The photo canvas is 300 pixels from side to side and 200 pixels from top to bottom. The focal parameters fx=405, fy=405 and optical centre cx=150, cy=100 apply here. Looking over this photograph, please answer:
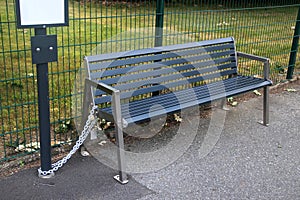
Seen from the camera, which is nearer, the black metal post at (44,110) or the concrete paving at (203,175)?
the black metal post at (44,110)

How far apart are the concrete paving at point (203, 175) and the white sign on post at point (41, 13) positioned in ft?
4.29

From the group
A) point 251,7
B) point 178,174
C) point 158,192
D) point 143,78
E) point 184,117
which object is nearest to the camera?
point 158,192

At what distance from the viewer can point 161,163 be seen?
3.81 metres

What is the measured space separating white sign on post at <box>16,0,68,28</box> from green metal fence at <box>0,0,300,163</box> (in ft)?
1.37

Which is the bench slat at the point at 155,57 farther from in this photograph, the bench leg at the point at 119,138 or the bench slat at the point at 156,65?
the bench leg at the point at 119,138

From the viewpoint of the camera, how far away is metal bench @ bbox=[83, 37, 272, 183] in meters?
3.56

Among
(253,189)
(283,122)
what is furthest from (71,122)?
(283,122)

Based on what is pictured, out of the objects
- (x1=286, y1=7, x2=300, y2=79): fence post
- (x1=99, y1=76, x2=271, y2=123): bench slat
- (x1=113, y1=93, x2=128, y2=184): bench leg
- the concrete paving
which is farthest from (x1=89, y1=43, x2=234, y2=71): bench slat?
(x1=286, y1=7, x2=300, y2=79): fence post

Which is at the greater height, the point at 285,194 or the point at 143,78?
the point at 143,78

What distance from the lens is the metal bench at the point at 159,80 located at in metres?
3.56

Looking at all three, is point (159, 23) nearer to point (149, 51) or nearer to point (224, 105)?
point (149, 51)

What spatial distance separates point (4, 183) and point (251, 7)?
154 inches

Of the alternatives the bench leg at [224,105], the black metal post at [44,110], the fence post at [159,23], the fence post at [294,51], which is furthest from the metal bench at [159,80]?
the fence post at [294,51]

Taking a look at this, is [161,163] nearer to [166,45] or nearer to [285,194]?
[285,194]
